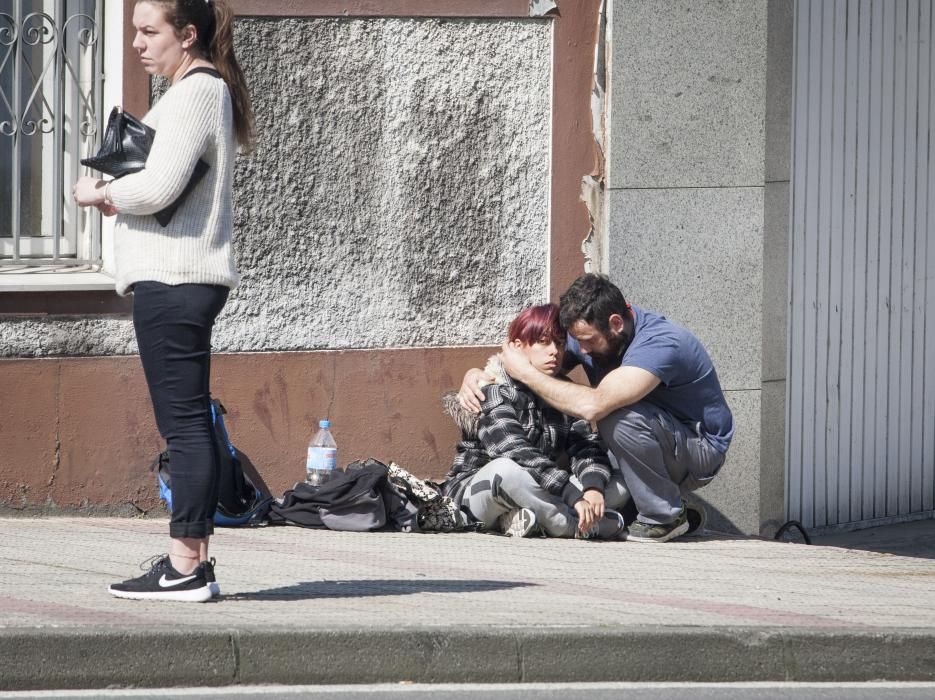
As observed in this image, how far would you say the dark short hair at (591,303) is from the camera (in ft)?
21.7

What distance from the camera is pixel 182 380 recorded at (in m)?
4.68

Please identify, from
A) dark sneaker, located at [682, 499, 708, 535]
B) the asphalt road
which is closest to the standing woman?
the asphalt road

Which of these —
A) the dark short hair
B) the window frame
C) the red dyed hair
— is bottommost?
the red dyed hair

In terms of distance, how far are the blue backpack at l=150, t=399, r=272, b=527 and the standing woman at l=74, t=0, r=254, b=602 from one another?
76.4 inches

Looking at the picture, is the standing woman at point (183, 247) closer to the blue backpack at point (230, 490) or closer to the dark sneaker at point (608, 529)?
the blue backpack at point (230, 490)

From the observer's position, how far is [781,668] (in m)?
4.75

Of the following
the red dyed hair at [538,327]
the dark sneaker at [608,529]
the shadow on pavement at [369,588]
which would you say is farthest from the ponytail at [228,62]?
the dark sneaker at [608,529]

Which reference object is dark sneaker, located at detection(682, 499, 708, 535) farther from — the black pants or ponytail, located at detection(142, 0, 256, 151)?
ponytail, located at detection(142, 0, 256, 151)

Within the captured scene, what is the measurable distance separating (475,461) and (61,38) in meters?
2.89

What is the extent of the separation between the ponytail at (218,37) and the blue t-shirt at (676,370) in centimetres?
248

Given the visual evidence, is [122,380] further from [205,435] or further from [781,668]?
[781,668]

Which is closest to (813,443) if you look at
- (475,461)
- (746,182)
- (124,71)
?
(746,182)

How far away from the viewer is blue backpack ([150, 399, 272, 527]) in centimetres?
671

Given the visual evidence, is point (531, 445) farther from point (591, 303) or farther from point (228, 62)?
point (228, 62)
